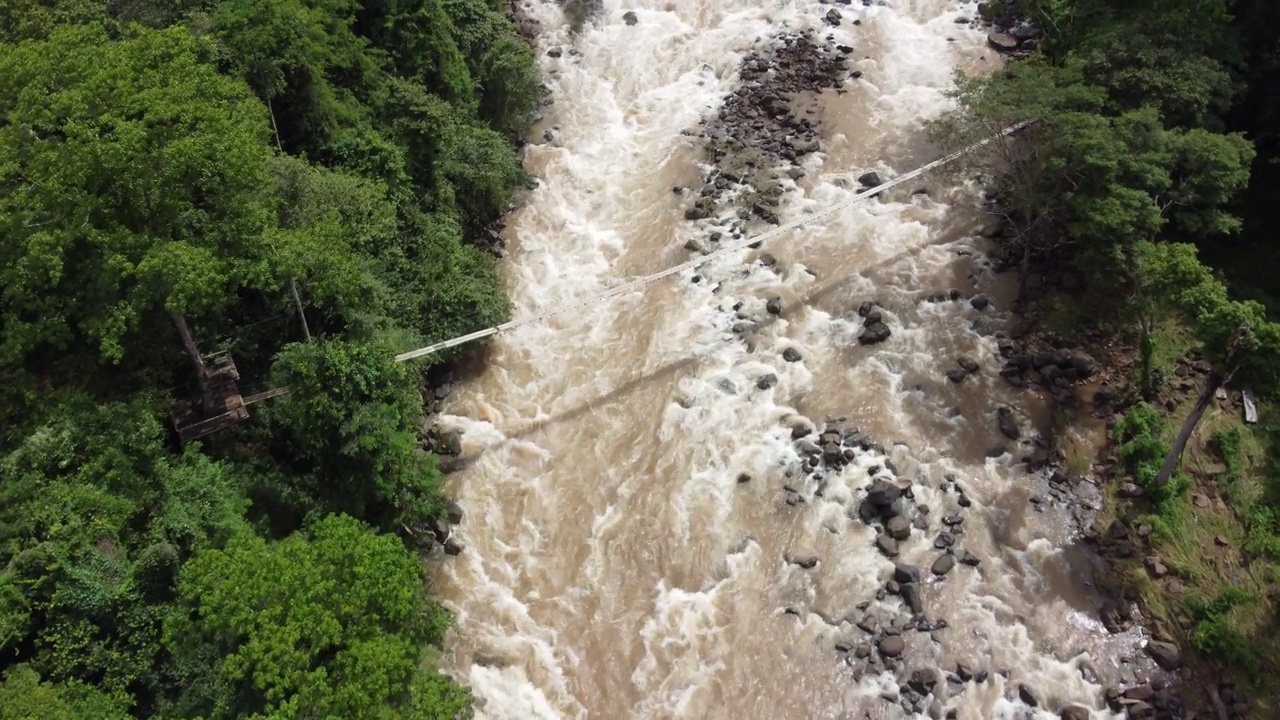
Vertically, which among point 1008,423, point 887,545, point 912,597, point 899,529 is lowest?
point 912,597

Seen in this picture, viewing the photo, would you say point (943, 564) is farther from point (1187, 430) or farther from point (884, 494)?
point (1187, 430)

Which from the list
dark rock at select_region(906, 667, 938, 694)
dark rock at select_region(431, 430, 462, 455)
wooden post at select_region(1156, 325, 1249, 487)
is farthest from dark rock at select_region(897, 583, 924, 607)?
dark rock at select_region(431, 430, 462, 455)

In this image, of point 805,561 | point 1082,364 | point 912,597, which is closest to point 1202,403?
point 1082,364

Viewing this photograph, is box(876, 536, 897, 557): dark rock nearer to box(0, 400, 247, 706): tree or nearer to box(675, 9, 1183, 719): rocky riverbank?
box(675, 9, 1183, 719): rocky riverbank

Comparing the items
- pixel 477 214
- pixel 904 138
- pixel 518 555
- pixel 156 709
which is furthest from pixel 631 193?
pixel 156 709

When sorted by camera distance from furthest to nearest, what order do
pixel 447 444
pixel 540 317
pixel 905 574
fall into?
1. pixel 540 317
2. pixel 447 444
3. pixel 905 574

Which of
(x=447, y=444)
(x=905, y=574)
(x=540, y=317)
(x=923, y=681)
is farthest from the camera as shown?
(x=540, y=317)

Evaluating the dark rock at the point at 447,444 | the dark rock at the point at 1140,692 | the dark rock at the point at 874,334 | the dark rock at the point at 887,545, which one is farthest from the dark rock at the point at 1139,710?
the dark rock at the point at 447,444
